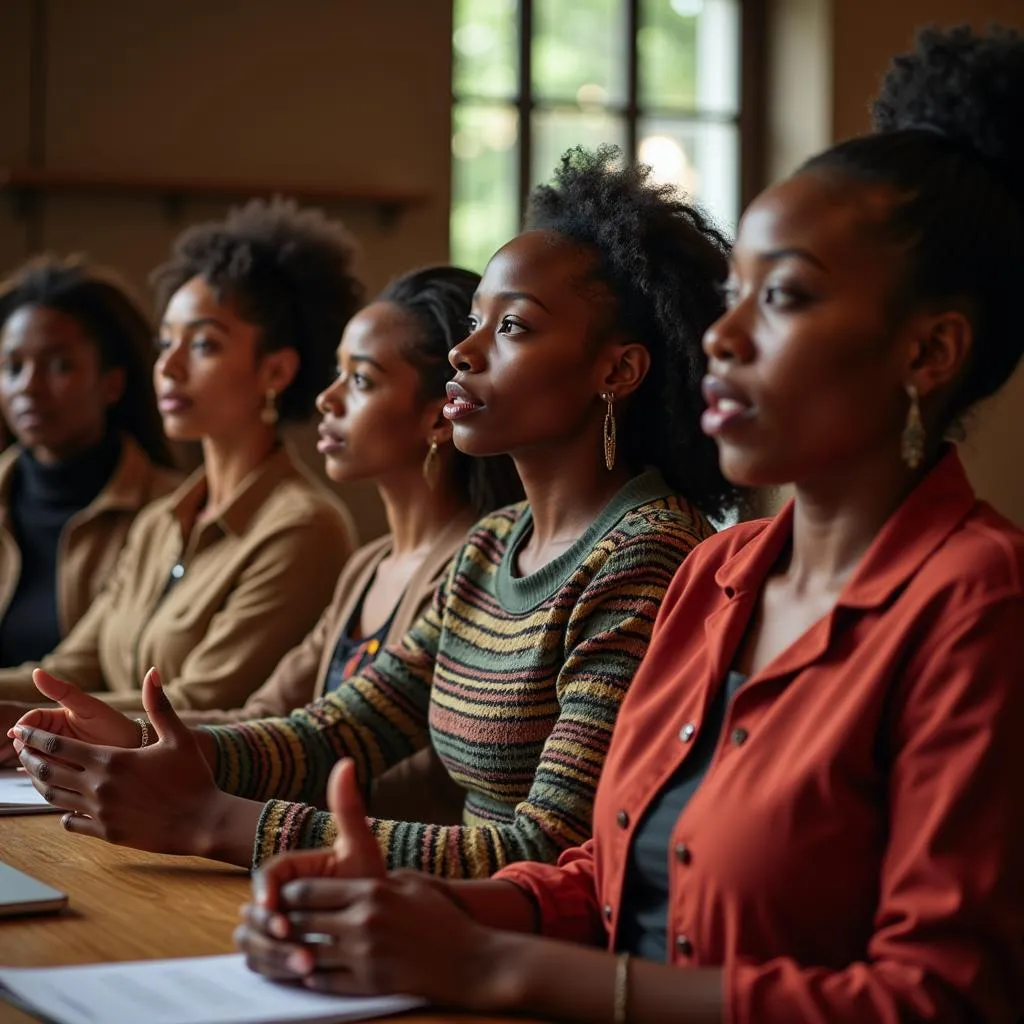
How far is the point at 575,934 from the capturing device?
49.5 inches

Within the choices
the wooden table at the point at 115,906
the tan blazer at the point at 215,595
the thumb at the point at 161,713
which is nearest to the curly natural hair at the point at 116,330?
the tan blazer at the point at 215,595

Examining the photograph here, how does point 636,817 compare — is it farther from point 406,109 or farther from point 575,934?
→ point 406,109

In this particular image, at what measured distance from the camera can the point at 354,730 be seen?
1851mm

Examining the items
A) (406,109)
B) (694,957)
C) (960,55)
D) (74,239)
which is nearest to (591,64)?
(406,109)

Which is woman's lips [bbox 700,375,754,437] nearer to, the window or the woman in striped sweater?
the woman in striped sweater

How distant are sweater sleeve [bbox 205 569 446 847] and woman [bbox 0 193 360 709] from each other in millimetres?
740

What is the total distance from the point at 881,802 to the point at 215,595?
177cm

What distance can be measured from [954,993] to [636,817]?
0.30 metres

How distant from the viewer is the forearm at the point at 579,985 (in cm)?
101

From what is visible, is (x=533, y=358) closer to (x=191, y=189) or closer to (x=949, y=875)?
(x=949, y=875)

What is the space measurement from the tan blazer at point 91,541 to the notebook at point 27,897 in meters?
1.98

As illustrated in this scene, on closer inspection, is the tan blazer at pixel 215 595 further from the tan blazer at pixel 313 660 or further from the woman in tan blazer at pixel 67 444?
the woman in tan blazer at pixel 67 444

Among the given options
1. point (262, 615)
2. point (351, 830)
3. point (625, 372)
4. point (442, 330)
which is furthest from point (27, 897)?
point (262, 615)

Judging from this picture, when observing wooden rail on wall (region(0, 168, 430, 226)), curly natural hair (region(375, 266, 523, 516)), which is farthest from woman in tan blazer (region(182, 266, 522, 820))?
wooden rail on wall (region(0, 168, 430, 226))
